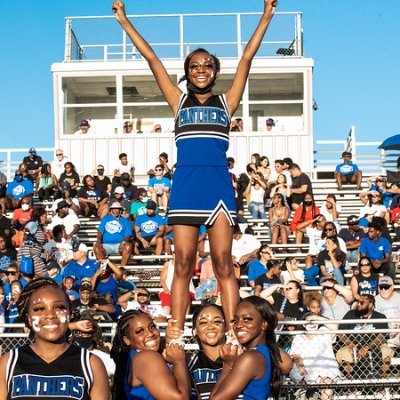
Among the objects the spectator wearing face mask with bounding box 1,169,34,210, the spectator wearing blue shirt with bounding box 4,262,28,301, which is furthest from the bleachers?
the spectator wearing blue shirt with bounding box 4,262,28,301

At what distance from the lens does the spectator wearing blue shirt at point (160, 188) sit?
54.3 feet

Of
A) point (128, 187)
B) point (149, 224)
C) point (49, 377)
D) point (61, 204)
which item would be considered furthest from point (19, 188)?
point (49, 377)

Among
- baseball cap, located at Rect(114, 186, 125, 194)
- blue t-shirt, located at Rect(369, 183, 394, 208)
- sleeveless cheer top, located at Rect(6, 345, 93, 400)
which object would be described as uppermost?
baseball cap, located at Rect(114, 186, 125, 194)

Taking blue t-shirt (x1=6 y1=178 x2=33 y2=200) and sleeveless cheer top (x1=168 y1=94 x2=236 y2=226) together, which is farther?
blue t-shirt (x1=6 y1=178 x2=33 y2=200)

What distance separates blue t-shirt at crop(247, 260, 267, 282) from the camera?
39.3 ft

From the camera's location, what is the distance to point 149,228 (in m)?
14.5

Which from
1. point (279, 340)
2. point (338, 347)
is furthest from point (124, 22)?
point (338, 347)

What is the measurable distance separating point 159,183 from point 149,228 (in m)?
2.54

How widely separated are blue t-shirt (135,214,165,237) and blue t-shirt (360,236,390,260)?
3161 millimetres

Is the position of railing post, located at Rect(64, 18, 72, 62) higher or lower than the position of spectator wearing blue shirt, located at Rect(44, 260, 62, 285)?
higher

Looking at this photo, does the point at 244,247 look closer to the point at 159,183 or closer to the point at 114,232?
the point at 114,232

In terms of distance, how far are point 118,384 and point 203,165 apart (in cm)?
140

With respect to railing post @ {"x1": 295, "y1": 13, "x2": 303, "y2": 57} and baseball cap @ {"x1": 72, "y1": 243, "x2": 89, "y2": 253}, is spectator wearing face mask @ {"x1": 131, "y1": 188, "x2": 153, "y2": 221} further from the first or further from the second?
railing post @ {"x1": 295, "y1": 13, "x2": 303, "y2": 57}

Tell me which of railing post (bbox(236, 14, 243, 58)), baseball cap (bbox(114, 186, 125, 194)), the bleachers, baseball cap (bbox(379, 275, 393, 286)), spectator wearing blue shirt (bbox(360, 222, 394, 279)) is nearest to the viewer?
baseball cap (bbox(379, 275, 393, 286))
